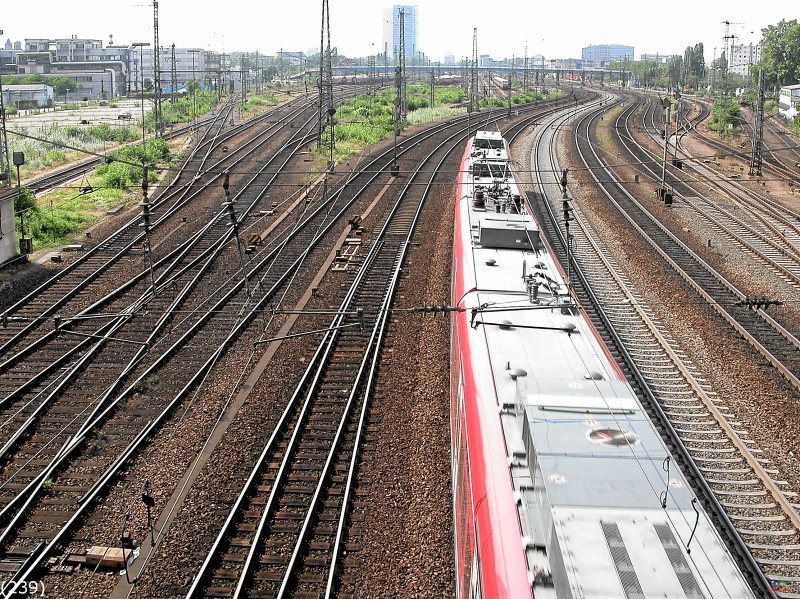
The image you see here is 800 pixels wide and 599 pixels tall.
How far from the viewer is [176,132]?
5816 centimetres

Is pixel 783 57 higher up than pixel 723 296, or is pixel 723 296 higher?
pixel 783 57

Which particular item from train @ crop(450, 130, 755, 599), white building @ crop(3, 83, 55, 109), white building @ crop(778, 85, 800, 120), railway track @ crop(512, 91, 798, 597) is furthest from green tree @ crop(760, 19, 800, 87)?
train @ crop(450, 130, 755, 599)

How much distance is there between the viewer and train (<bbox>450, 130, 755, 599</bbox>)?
235 inches

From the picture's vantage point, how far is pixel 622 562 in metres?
5.96

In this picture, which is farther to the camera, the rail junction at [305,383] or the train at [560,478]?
the rail junction at [305,383]

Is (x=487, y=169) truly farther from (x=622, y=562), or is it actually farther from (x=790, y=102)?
(x=790, y=102)

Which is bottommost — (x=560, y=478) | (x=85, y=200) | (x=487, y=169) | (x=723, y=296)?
(x=723, y=296)

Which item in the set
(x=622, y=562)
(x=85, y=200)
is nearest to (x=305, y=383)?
(x=622, y=562)

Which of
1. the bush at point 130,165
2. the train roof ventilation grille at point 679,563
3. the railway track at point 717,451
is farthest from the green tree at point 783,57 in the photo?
the train roof ventilation grille at point 679,563

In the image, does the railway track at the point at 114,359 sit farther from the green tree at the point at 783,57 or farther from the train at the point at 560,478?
the green tree at the point at 783,57

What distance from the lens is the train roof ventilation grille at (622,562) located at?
5.69 metres

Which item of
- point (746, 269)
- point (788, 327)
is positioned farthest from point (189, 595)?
point (746, 269)

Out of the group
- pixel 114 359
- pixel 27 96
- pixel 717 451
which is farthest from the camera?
pixel 27 96

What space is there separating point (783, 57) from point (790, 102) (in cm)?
1836
